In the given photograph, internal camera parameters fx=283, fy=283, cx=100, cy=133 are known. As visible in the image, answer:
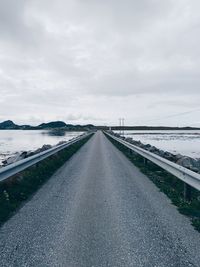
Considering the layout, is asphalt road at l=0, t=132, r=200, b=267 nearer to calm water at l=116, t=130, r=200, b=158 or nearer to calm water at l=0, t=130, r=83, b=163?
calm water at l=0, t=130, r=83, b=163

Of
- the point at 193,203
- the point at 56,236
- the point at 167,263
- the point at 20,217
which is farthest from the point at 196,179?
the point at 20,217

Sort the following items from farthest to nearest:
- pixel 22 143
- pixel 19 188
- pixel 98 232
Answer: pixel 22 143 < pixel 19 188 < pixel 98 232

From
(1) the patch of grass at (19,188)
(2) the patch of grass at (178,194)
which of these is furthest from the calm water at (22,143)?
(2) the patch of grass at (178,194)

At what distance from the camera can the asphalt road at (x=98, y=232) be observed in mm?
4211

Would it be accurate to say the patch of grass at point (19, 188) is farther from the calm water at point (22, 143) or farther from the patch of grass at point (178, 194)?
the calm water at point (22, 143)

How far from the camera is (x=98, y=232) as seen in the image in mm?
5266

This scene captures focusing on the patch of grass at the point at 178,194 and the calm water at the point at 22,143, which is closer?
the patch of grass at the point at 178,194

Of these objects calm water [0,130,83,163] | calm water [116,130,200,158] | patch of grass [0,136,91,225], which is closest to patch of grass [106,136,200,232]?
patch of grass [0,136,91,225]

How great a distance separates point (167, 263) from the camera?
4082 millimetres

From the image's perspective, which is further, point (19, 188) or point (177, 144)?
point (177, 144)

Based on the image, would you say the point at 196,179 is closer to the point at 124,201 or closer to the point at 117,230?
the point at 124,201

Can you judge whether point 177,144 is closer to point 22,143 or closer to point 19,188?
point 22,143

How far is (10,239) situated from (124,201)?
11.3ft

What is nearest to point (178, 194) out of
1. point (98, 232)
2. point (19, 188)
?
point (98, 232)
